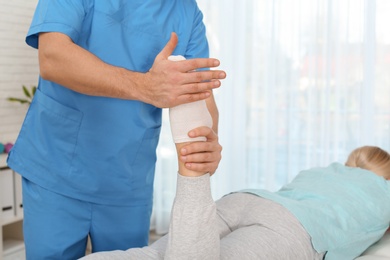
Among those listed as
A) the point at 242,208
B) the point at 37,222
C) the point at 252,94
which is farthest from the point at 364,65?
the point at 37,222

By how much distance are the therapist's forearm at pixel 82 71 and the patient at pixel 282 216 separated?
0.44ft

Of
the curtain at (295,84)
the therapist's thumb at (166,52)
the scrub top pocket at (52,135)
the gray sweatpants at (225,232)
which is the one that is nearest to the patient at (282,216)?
the gray sweatpants at (225,232)

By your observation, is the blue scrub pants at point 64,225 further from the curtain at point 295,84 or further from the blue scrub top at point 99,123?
the curtain at point 295,84

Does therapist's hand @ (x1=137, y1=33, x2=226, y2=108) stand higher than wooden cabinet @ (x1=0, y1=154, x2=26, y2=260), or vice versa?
therapist's hand @ (x1=137, y1=33, x2=226, y2=108)

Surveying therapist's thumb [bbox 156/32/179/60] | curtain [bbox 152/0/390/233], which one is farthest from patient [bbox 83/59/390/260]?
curtain [bbox 152/0/390/233]

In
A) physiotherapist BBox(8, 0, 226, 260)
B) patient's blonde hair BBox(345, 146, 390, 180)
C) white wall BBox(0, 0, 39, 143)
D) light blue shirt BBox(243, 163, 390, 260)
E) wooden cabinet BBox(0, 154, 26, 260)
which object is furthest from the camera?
white wall BBox(0, 0, 39, 143)

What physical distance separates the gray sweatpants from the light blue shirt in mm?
50

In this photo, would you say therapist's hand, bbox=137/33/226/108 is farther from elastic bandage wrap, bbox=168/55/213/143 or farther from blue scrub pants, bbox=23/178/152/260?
blue scrub pants, bbox=23/178/152/260

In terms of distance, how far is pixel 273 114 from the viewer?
11.2ft

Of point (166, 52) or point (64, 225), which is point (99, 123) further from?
point (166, 52)

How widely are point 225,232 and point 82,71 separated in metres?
0.71

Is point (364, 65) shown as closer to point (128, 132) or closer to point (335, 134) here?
point (335, 134)

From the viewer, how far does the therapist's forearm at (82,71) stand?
48.8 inches

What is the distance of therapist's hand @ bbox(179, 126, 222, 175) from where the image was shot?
126 centimetres
